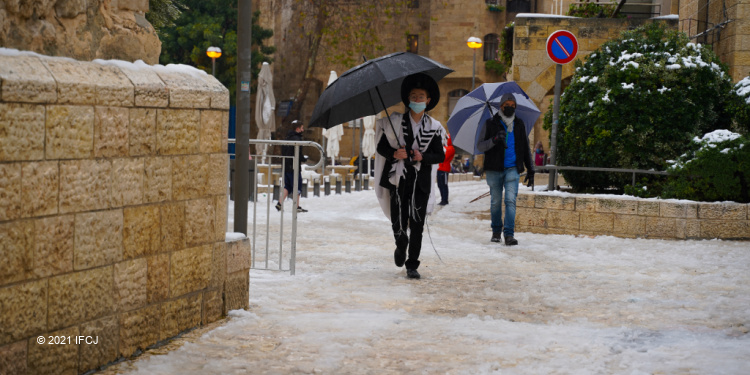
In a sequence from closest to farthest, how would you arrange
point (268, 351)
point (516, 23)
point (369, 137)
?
point (268, 351), point (516, 23), point (369, 137)

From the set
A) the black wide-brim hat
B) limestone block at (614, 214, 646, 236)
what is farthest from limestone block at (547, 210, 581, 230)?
the black wide-brim hat

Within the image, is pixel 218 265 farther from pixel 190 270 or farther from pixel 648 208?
pixel 648 208

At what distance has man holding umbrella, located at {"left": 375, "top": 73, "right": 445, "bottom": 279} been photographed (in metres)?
7.34

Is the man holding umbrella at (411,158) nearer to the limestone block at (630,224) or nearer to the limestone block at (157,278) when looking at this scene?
the limestone block at (157,278)

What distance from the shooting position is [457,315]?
19.0 ft

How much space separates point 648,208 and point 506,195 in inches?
74.6

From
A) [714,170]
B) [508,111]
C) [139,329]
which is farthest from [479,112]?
[139,329]

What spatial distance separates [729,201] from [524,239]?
99.5 inches

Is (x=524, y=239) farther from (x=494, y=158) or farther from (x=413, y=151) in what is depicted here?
(x=413, y=151)

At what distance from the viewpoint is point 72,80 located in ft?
13.1

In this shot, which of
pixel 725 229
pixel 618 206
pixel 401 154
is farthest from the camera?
pixel 618 206

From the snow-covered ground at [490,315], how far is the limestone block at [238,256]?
29cm

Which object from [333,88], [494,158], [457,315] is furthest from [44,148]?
[494,158]

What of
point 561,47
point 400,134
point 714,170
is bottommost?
point 714,170
